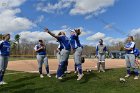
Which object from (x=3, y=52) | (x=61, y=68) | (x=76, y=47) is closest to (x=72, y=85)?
(x=61, y=68)

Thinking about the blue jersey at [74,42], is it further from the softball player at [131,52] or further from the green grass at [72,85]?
the softball player at [131,52]

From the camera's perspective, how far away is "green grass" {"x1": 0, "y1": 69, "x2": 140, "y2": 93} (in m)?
11.8

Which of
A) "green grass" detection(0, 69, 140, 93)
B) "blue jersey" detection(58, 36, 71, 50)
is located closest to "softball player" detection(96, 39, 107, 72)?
"green grass" detection(0, 69, 140, 93)

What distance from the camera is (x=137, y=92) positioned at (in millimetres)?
11219

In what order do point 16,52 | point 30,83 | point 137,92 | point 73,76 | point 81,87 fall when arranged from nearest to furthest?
point 137,92 → point 81,87 → point 30,83 → point 73,76 → point 16,52

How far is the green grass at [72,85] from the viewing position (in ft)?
38.6

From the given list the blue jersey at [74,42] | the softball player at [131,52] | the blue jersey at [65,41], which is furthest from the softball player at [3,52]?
the softball player at [131,52]

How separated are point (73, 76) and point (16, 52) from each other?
69.5 m

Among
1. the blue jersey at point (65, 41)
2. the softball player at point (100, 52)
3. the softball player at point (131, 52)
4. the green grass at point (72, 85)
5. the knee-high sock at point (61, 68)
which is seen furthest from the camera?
the softball player at point (100, 52)

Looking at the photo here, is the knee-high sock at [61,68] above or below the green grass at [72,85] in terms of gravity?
above

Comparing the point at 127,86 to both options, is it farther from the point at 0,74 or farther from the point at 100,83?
the point at 0,74

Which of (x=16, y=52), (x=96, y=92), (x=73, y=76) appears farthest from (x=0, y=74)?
(x=16, y=52)


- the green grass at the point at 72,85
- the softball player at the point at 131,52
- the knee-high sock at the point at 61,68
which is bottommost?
the green grass at the point at 72,85

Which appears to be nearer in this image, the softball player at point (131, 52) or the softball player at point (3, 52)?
the softball player at point (3, 52)
